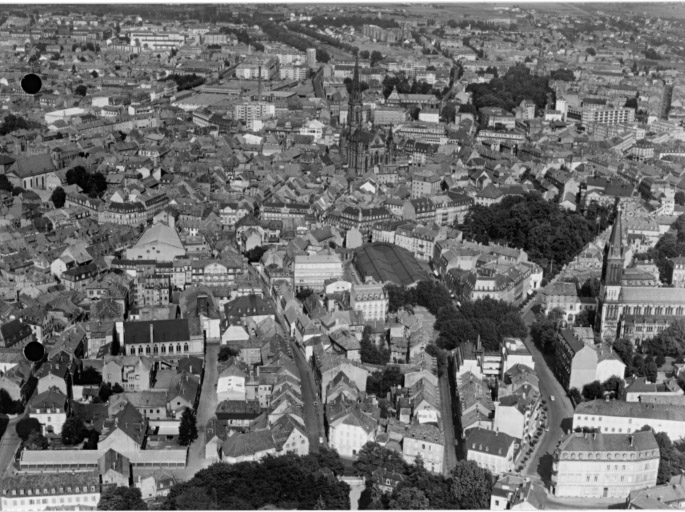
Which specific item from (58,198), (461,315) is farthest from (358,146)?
(461,315)

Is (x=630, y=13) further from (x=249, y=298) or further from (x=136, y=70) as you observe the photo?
(x=249, y=298)

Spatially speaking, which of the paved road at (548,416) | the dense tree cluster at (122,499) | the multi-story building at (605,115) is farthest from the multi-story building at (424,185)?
the dense tree cluster at (122,499)

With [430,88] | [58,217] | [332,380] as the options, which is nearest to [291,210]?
[58,217]

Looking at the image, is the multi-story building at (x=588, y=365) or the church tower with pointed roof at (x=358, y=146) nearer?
the multi-story building at (x=588, y=365)

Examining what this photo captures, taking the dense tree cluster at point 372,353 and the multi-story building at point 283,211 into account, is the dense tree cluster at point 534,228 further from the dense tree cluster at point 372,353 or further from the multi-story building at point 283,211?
the dense tree cluster at point 372,353

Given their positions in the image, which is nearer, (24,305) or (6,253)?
(24,305)

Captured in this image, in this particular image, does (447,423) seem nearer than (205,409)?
Yes

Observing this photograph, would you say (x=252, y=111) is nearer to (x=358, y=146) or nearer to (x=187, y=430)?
(x=358, y=146)
